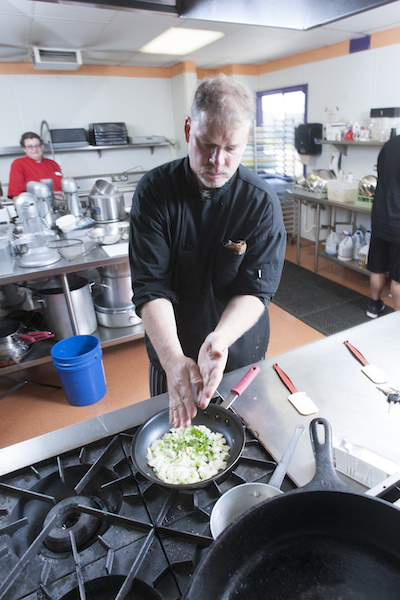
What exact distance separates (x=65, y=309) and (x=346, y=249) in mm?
3320

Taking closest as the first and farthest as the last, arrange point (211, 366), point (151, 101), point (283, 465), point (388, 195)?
point (283, 465) → point (211, 366) → point (388, 195) → point (151, 101)

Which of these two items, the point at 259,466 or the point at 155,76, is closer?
the point at 259,466

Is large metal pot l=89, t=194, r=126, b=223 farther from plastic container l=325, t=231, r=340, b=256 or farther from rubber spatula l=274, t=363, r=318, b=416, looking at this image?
rubber spatula l=274, t=363, r=318, b=416

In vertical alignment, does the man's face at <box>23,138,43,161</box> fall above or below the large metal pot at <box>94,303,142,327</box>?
above

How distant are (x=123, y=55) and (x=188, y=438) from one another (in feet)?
18.9

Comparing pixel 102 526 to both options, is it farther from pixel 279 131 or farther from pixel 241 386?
pixel 279 131

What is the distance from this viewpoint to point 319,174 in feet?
16.5

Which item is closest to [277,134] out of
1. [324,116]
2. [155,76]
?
[324,116]

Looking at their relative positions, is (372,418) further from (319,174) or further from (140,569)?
(319,174)

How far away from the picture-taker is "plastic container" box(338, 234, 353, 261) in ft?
14.8

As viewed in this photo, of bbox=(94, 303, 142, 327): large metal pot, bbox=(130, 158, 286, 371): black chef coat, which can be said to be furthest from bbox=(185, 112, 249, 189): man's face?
bbox=(94, 303, 142, 327): large metal pot

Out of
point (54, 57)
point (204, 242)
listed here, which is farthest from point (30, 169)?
point (204, 242)

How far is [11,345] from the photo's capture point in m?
2.80

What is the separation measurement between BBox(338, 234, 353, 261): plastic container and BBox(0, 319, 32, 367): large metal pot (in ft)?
11.9
